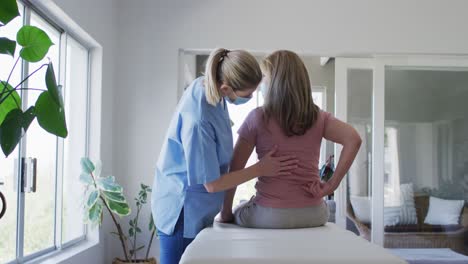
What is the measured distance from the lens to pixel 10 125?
1.23 meters

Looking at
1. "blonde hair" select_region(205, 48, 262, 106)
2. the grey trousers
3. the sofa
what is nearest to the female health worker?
"blonde hair" select_region(205, 48, 262, 106)

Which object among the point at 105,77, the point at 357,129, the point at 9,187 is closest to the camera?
the point at 9,187

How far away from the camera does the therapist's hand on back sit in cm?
147

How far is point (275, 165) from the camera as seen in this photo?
1469 millimetres

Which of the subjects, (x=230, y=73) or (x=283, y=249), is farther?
(x=230, y=73)

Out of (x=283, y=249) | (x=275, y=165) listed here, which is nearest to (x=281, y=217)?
(x=275, y=165)

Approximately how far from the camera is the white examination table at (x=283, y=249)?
3.35 feet

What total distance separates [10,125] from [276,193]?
77cm

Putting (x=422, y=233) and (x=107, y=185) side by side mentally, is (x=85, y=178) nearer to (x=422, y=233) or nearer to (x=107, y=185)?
(x=107, y=185)

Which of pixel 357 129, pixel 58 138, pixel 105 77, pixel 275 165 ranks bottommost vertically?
pixel 275 165

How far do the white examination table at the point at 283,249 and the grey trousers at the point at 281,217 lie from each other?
0.53 feet

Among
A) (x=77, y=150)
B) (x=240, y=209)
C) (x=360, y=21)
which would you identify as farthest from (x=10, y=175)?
(x=360, y=21)

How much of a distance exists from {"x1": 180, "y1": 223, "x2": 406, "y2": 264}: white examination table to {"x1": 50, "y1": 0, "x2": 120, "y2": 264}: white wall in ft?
6.93

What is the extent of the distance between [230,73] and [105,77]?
7.64 ft
